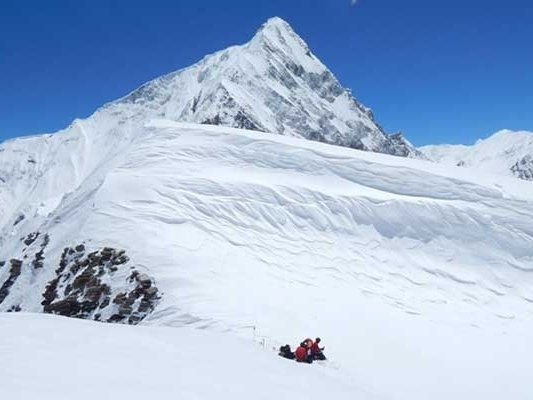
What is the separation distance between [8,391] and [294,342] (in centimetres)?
1098

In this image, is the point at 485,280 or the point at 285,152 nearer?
the point at 485,280

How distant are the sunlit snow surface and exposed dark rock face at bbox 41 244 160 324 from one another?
64 centimetres

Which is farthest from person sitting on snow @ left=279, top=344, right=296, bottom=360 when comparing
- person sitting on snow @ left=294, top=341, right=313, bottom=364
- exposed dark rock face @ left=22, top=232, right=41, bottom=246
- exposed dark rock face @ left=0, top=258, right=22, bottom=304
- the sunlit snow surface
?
exposed dark rock face @ left=22, top=232, right=41, bottom=246

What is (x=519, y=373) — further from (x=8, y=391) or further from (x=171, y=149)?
(x=171, y=149)

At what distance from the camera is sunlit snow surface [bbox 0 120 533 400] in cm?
1659

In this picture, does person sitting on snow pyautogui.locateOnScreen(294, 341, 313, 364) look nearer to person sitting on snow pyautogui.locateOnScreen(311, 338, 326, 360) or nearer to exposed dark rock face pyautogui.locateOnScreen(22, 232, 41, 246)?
person sitting on snow pyautogui.locateOnScreen(311, 338, 326, 360)

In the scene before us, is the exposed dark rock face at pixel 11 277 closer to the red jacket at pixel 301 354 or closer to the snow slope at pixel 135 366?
the snow slope at pixel 135 366

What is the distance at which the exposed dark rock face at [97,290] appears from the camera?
66.2 feet

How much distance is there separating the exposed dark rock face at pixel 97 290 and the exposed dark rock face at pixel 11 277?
10.5ft

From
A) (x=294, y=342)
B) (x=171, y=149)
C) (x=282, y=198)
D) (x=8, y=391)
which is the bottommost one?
(x=8, y=391)

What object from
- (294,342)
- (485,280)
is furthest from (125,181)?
(485,280)

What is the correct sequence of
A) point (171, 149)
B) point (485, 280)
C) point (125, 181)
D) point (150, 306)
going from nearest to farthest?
point (150, 306), point (485, 280), point (125, 181), point (171, 149)

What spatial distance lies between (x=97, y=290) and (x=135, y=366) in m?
13.8

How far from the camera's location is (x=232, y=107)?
149500mm
